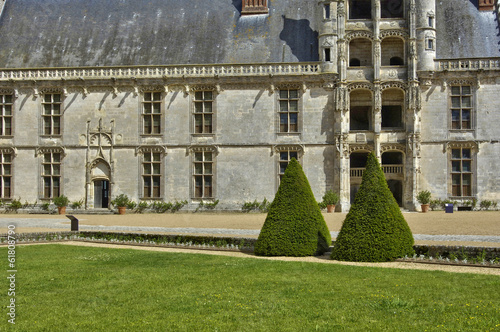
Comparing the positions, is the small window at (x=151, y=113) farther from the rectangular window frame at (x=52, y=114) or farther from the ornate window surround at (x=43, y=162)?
the ornate window surround at (x=43, y=162)

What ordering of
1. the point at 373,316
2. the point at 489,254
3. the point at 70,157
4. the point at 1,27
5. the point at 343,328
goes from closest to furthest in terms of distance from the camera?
1. the point at 343,328
2. the point at 373,316
3. the point at 489,254
4. the point at 70,157
5. the point at 1,27

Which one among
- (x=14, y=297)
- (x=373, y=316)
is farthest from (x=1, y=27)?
(x=373, y=316)

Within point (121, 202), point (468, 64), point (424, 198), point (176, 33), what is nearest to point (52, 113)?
point (121, 202)

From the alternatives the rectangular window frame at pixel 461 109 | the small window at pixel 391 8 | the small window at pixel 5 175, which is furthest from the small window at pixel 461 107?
the small window at pixel 5 175

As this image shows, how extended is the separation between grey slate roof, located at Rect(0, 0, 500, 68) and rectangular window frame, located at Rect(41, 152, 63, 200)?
5.68 m

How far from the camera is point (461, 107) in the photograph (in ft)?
111

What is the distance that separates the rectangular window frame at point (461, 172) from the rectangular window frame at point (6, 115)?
2608 centimetres

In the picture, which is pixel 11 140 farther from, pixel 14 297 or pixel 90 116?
pixel 14 297

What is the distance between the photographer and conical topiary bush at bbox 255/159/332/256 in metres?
15.4

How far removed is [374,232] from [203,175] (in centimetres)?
2195

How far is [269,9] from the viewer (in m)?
38.3

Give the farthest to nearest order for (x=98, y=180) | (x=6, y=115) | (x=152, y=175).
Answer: (x=6, y=115)
(x=98, y=180)
(x=152, y=175)

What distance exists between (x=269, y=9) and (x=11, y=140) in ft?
58.6

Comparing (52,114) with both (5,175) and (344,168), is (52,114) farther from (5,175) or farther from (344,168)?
(344,168)
